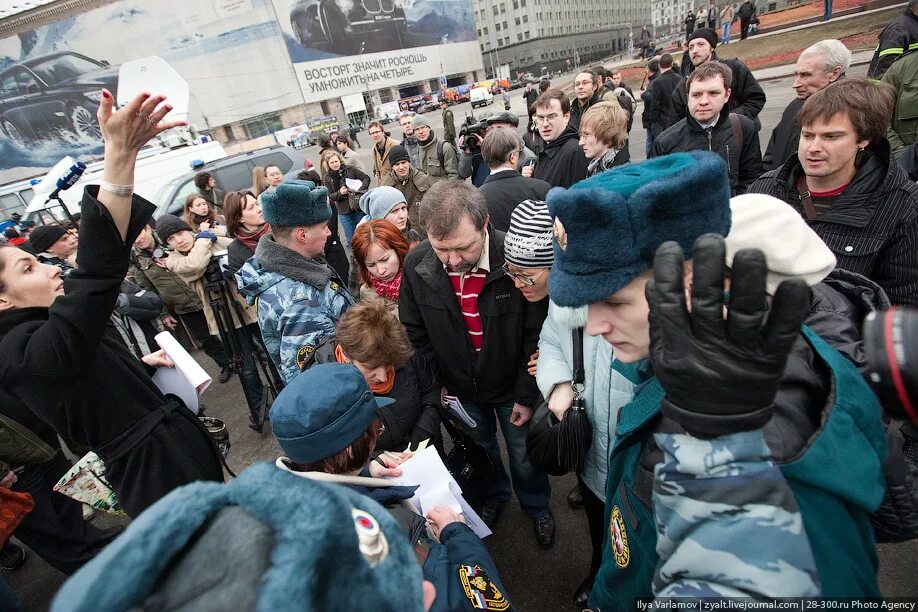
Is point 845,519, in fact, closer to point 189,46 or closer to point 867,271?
point 867,271

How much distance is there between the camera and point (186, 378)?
90.3 inches

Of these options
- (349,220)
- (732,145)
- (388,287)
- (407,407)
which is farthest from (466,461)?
(349,220)

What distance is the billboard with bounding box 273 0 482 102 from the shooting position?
156 feet

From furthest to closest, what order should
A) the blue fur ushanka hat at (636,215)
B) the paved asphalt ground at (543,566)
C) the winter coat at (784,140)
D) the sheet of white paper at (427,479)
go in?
the winter coat at (784,140) → the paved asphalt ground at (543,566) → the sheet of white paper at (427,479) → the blue fur ushanka hat at (636,215)

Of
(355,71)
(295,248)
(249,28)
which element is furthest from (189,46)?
(295,248)

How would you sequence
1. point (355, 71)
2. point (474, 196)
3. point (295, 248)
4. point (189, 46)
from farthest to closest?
point (355, 71), point (189, 46), point (295, 248), point (474, 196)

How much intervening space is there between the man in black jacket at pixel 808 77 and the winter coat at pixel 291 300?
151 inches

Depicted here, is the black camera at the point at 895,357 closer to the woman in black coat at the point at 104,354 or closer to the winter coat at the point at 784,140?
the woman in black coat at the point at 104,354

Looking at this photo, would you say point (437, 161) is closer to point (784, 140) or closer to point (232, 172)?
point (784, 140)

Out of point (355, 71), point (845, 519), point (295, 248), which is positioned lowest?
point (845, 519)

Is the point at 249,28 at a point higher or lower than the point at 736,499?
higher

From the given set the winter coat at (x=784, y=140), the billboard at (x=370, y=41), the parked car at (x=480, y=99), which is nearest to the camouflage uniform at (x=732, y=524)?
the winter coat at (x=784, y=140)

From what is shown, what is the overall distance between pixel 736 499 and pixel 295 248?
2.42 meters

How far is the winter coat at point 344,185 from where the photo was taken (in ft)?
20.6
